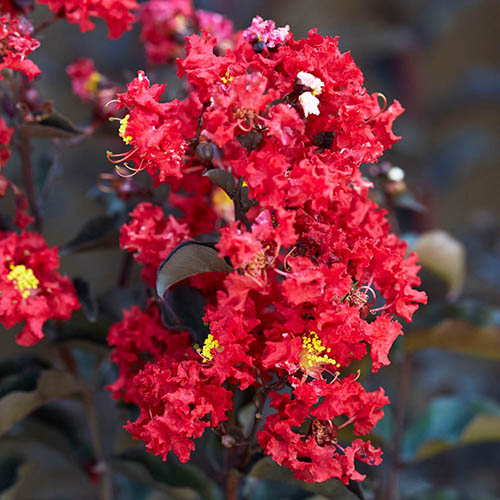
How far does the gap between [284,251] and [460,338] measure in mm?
495

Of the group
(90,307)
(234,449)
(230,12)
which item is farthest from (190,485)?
(230,12)

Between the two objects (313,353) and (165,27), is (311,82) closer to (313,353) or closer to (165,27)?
(313,353)

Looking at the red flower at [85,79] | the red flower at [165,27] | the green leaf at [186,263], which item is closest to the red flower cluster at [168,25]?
the red flower at [165,27]

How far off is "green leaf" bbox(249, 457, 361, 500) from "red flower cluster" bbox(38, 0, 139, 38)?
1.78 feet

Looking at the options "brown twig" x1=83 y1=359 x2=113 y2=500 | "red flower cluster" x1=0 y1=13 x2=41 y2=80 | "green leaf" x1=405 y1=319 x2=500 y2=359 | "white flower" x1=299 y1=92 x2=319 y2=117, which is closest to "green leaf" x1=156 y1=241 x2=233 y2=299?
"white flower" x1=299 y1=92 x2=319 y2=117

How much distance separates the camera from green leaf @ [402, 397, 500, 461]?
0.89 metres

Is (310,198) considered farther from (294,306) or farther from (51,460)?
(51,460)

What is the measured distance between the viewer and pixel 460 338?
948mm

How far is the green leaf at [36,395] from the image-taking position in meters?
0.72

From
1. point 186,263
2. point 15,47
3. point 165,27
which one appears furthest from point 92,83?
point 186,263

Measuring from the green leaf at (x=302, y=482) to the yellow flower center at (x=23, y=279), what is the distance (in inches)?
12.3

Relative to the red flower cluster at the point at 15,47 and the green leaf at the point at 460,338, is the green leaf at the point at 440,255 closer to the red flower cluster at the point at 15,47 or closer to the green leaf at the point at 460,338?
the green leaf at the point at 460,338

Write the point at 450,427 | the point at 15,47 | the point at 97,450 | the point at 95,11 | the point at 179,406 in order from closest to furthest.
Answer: the point at 179,406 → the point at 15,47 → the point at 95,11 → the point at 97,450 → the point at 450,427

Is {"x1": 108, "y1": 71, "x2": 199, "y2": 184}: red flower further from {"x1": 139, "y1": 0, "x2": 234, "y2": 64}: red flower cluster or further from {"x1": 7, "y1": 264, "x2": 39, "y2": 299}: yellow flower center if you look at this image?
{"x1": 139, "y1": 0, "x2": 234, "y2": 64}: red flower cluster
